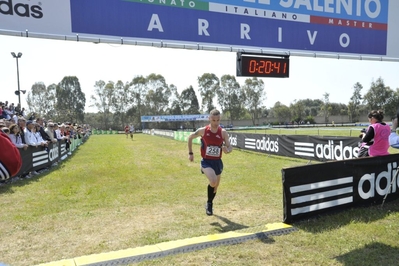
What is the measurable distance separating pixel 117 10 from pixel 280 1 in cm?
445

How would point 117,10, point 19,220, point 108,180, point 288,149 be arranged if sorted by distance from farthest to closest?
1. point 288,149
2. point 108,180
3. point 117,10
4. point 19,220

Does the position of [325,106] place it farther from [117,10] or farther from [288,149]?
[117,10]

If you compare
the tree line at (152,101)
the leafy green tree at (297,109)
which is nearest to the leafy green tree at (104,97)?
the tree line at (152,101)

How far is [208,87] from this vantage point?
3455 inches

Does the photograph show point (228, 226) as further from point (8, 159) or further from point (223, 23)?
point (223, 23)

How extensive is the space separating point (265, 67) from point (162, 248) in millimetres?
5610

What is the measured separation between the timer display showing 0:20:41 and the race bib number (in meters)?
2.94

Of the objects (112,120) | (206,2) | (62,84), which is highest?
(62,84)

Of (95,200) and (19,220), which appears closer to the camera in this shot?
(19,220)

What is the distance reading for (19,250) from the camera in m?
Result: 4.23

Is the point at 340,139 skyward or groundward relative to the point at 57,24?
groundward

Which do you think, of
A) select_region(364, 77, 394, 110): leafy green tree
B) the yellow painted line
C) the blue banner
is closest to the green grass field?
the yellow painted line

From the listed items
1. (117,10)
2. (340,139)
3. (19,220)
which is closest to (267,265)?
(19,220)

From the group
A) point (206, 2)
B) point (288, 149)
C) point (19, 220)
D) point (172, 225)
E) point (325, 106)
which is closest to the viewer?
point (172, 225)
